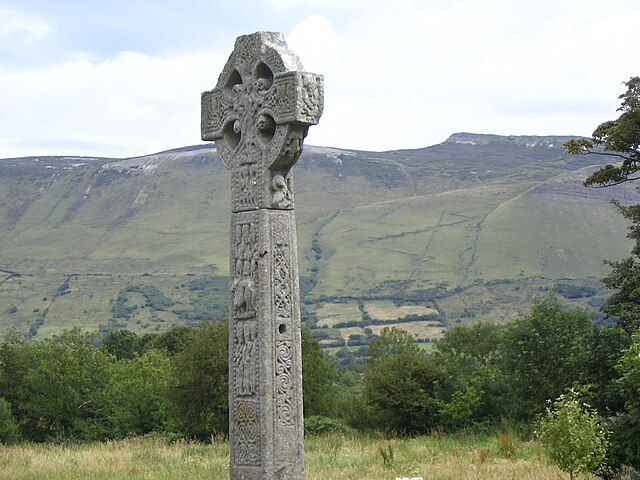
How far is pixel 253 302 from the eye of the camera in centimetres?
1242

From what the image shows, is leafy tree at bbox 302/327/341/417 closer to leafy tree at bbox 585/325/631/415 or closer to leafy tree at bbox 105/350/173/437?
leafy tree at bbox 105/350/173/437

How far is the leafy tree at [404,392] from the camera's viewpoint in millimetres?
34906

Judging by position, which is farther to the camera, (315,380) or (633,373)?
(315,380)

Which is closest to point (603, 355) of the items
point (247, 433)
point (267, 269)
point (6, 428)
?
point (247, 433)

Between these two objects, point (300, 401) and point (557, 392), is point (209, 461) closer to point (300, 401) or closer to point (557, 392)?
point (300, 401)

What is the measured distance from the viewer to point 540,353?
31.3 metres

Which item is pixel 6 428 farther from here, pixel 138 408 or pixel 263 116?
pixel 263 116

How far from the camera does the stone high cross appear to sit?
40.0ft

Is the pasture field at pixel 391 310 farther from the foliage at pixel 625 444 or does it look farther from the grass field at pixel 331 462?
the foliage at pixel 625 444

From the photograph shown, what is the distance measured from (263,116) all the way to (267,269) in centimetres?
190

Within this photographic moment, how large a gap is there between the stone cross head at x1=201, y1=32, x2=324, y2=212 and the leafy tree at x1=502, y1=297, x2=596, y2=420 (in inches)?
756

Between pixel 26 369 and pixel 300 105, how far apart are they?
121ft

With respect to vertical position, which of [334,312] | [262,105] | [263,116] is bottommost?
[334,312]

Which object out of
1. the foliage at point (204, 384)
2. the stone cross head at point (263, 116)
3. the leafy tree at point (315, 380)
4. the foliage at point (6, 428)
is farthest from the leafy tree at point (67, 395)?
the stone cross head at point (263, 116)
